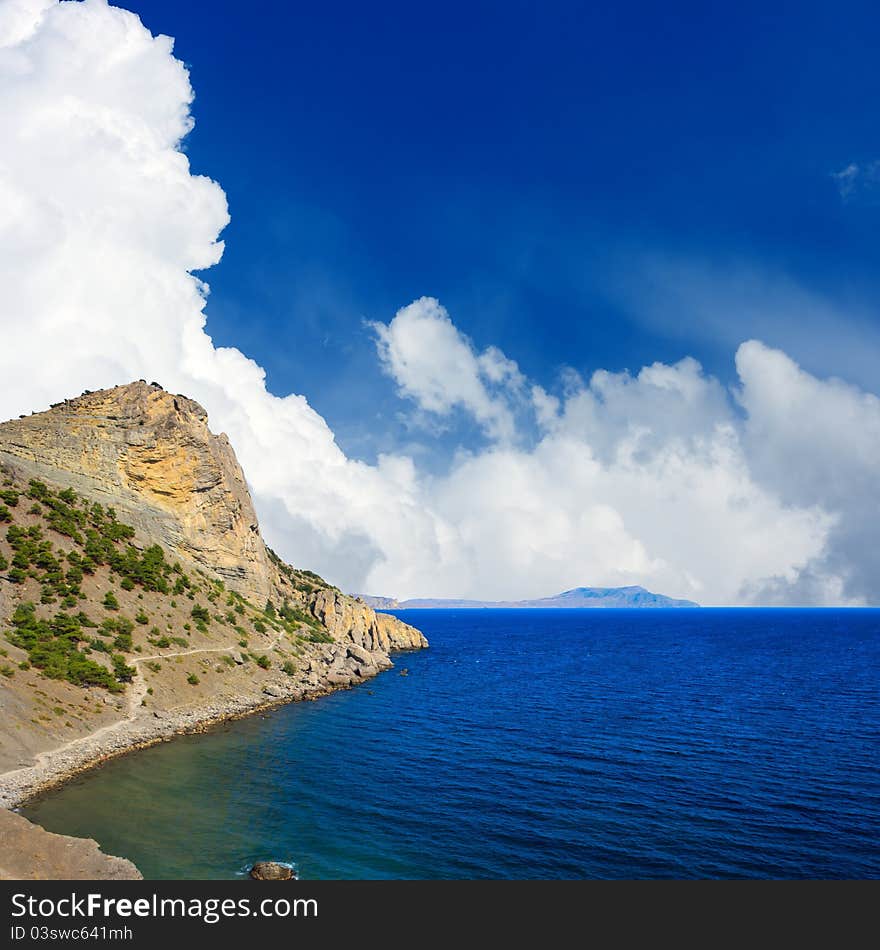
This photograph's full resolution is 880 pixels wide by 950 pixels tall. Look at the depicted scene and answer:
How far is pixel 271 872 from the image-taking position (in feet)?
86.9

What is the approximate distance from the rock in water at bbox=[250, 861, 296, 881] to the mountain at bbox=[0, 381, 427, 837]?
18.8m

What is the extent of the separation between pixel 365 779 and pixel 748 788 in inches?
1129

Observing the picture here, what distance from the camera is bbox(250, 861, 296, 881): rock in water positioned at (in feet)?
86.3

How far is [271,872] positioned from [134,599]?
50518 millimetres

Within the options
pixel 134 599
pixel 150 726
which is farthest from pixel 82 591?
pixel 150 726

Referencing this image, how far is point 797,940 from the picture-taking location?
1783cm

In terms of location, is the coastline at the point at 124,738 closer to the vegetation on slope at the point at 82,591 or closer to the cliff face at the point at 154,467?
the vegetation on slope at the point at 82,591

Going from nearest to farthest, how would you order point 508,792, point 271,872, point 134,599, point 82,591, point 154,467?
point 271,872 < point 508,792 < point 82,591 < point 134,599 < point 154,467

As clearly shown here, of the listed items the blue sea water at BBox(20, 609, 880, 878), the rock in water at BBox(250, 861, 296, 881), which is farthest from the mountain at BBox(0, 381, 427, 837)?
the rock in water at BBox(250, 861, 296, 881)

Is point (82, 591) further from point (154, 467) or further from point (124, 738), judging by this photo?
point (154, 467)

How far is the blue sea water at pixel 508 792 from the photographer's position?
1153 inches

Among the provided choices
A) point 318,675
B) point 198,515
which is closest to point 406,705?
point 318,675

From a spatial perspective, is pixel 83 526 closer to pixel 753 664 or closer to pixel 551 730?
pixel 551 730

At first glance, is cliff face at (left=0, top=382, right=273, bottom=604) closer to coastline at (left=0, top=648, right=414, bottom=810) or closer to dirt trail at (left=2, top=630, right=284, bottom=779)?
dirt trail at (left=2, top=630, right=284, bottom=779)
